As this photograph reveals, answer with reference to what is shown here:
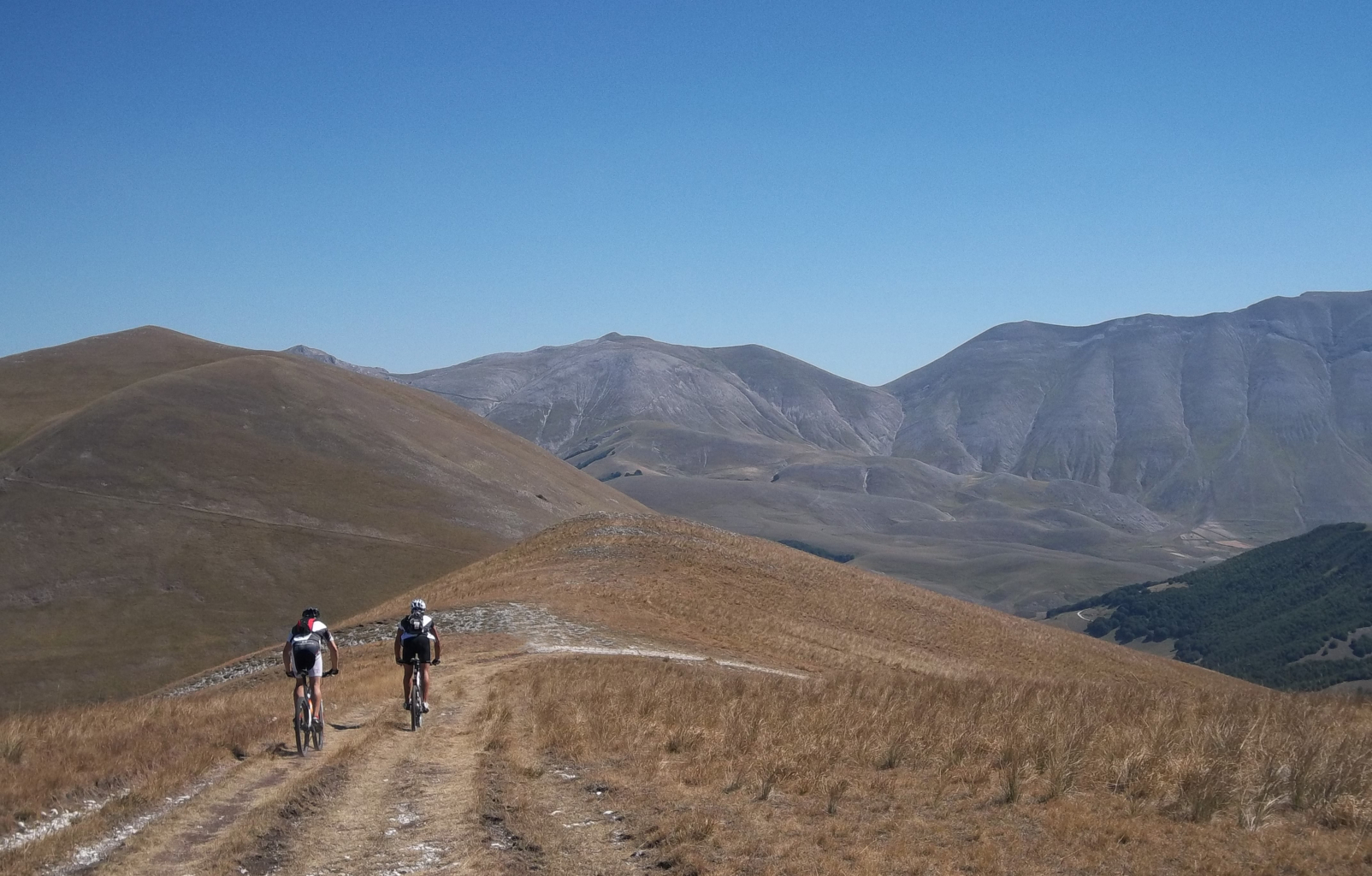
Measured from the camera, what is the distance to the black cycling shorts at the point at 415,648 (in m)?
18.5

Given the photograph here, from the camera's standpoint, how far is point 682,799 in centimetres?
1129

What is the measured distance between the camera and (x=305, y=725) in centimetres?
1543

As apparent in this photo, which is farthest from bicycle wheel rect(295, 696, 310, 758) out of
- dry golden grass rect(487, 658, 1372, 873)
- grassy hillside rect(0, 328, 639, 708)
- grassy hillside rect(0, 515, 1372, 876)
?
grassy hillside rect(0, 328, 639, 708)

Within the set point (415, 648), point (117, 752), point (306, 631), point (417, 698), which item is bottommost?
point (417, 698)

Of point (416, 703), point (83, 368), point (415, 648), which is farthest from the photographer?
point (83, 368)

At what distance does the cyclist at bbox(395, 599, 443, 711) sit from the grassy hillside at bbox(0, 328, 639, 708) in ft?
189

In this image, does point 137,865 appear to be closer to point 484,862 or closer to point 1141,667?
point 484,862

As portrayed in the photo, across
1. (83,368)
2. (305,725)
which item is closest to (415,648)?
(305,725)

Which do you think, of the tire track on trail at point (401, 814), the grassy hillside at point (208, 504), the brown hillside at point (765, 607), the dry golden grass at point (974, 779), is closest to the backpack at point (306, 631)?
the tire track on trail at point (401, 814)

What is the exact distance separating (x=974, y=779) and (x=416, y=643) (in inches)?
425

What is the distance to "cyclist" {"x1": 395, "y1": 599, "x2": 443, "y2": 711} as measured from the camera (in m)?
18.3

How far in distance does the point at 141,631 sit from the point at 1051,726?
88041 millimetres

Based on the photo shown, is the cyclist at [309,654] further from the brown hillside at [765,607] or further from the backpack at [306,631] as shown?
the brown hillside at [765,607]

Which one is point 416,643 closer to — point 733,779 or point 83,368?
point 733,779
